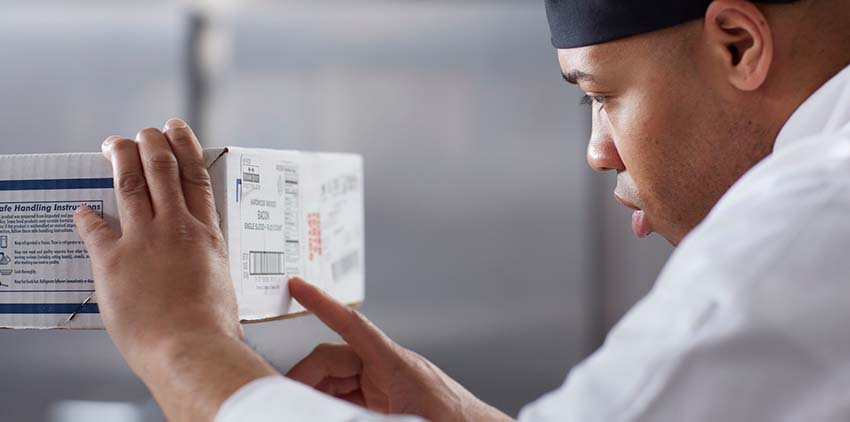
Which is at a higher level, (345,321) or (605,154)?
(605,154)

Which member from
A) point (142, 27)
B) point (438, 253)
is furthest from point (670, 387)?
point (438, 253)

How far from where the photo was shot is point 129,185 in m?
0.69

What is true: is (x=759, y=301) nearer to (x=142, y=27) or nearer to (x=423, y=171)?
(x=142, y=27)

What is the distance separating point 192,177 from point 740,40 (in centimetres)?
44

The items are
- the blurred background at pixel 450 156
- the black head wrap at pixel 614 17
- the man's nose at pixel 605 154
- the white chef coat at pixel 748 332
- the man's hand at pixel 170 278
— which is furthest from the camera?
the blurred background at pixel 450 156

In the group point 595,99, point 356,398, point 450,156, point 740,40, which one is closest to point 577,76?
point 595,99

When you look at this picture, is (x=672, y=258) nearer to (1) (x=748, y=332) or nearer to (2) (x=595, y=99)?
(1) (x=748, y=332)

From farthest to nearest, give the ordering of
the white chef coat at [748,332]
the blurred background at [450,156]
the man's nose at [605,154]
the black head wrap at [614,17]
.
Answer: the blurred background at [450,156], the man's nose at [605,154], the black head wrap at [614,17], the white chef coat at [748,332]

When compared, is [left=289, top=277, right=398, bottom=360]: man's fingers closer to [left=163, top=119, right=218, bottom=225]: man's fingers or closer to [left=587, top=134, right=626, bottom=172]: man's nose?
[left=163, top=119, right=218, bottom=225]: man's fingers

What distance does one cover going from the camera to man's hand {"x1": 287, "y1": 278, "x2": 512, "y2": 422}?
0.88 m

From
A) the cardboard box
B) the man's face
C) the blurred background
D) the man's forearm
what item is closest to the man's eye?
the man's face

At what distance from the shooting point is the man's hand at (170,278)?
632mm

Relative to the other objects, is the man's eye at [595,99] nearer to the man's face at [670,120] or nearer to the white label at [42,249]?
the man's face at [670,120]

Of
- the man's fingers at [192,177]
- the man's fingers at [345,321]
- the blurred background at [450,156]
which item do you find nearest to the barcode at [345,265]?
the man's fingers at [345,321]
